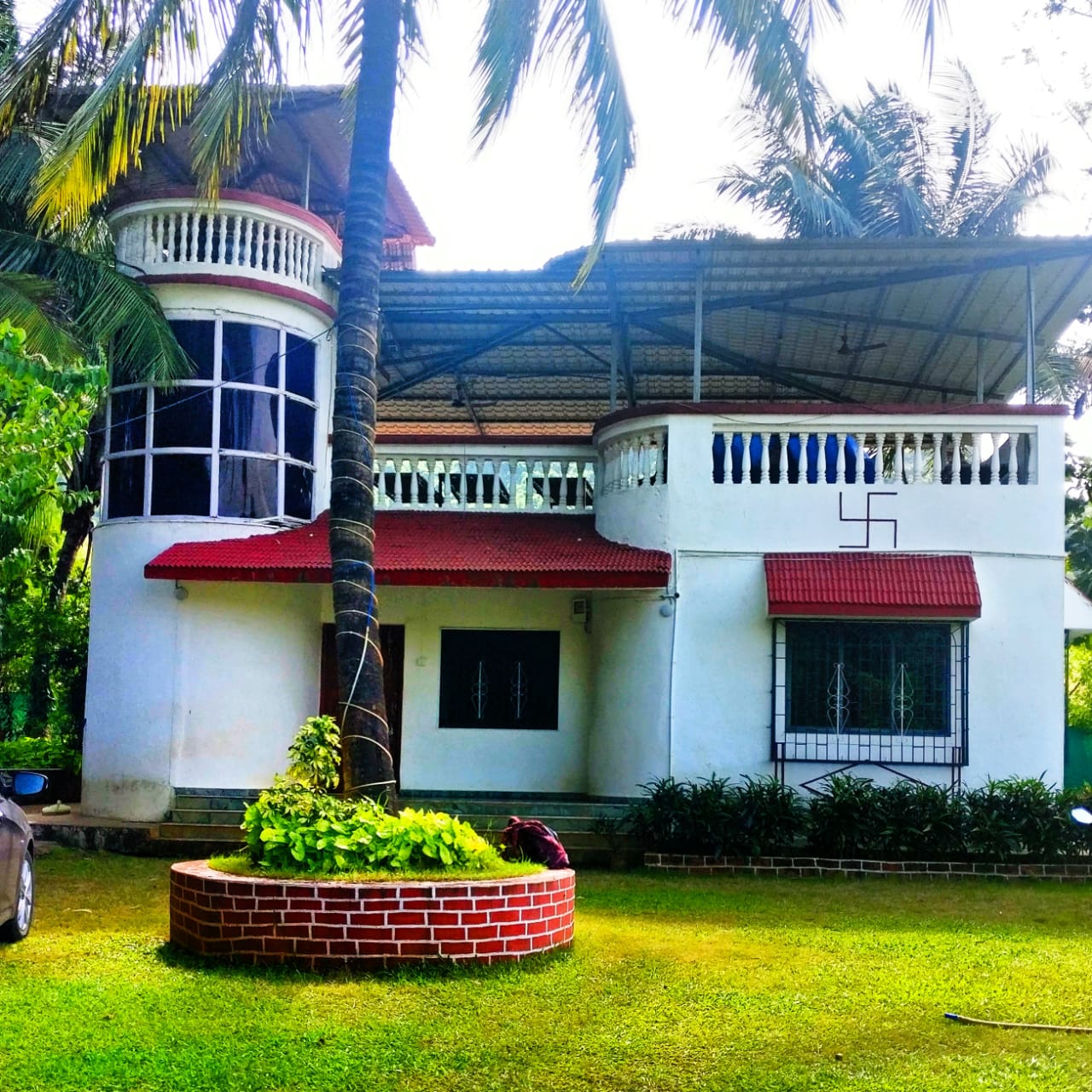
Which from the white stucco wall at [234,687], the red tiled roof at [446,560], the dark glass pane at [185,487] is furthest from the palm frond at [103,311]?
the white stucco wall at [234,687]

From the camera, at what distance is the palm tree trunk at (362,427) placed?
357 inches

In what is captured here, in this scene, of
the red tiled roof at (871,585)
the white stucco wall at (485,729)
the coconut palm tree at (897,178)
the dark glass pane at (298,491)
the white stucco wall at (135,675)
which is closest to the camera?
the red tiled roof at (871,585)

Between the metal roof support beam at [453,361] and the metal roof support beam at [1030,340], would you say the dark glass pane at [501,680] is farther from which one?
the metal roof support beam at [1030,340]

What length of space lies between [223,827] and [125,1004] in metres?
7.00

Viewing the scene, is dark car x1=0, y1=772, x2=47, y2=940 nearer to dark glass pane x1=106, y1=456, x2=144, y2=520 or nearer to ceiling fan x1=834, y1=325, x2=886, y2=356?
dark glass pane x1=106, y1=456, x2=144, y2=520

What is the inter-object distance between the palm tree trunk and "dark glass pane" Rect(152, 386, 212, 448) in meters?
5.07

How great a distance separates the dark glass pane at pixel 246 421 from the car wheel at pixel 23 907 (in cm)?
654

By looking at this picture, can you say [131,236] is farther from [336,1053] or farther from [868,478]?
[336,1053]

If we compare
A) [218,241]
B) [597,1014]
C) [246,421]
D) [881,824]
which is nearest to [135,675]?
[246,421]

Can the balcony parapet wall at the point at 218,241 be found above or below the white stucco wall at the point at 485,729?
above

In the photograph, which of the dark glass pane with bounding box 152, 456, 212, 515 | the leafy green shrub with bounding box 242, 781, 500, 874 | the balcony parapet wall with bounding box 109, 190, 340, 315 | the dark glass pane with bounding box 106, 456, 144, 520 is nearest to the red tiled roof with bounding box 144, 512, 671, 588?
the dark glass pane with bounding box 152, 456, 212, 515

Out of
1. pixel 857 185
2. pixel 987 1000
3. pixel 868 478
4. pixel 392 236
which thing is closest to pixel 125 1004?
pixel 987 1000

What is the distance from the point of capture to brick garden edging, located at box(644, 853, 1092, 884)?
12.2m

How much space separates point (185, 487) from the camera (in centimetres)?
1450
